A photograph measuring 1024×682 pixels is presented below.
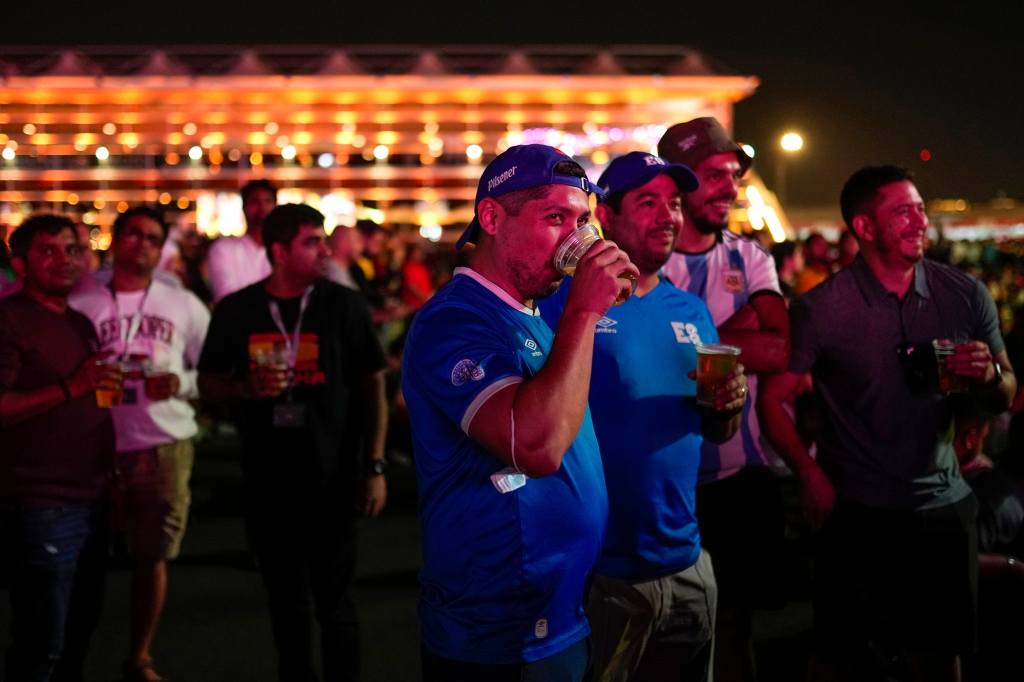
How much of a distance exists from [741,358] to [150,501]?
2818mm

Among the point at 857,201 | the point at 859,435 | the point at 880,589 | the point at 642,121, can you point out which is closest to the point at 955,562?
the point at 880,589

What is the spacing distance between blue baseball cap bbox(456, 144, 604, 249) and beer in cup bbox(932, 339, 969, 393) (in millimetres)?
1540

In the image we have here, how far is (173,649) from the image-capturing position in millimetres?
4512

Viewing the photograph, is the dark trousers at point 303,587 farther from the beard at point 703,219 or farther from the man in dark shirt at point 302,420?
the beard at point 703,219

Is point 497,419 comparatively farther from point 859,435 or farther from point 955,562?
point 955,562

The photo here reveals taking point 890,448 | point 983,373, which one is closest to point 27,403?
point 890,448

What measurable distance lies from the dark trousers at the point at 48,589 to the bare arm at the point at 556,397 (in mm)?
2381

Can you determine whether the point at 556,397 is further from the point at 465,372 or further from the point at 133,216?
the point at 133,216

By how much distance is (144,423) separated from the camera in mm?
4246

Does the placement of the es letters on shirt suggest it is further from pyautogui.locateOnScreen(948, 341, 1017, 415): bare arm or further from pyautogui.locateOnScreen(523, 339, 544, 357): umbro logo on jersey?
pyautogui.locateOnScreen(948, 341, 1017, 415): bare arm

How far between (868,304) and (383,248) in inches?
408

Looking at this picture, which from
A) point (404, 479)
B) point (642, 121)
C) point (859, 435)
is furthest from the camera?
point (642, 121)

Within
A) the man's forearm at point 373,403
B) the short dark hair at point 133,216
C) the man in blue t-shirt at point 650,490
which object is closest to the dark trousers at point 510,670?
the man in blue t-shirt at point 650,490

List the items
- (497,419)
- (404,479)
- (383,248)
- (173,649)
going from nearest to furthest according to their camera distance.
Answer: (497,419) < (173,649) < (404,479) < (383,248)
